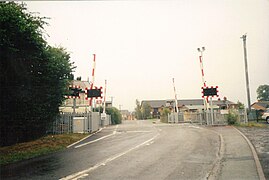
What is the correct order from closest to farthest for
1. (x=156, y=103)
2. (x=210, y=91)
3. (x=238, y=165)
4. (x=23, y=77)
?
(x=238, y=165)
(x=23, y=77)
(x=210, y=91)
(x=156, y=103)

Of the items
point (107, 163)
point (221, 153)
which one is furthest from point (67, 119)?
point (221, 153)

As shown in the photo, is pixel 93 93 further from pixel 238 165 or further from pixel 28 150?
pixel 238 165

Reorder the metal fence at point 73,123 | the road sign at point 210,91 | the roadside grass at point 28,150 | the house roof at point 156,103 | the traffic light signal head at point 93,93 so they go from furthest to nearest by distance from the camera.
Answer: the house roof at point 156,103 < the road sign at point 210,91 < the traffic light signal head at point 93,93 < the metal fence at point 73,123 < the roadside grass at point 28,150

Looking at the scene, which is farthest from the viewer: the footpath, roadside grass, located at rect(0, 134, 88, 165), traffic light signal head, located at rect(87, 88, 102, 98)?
traffic light signal head, located at rect(87, 88, 102, 98)

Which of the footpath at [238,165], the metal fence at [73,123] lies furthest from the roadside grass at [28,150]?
the footpath at [238,165]

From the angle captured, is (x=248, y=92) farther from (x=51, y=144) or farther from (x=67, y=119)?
(x=51, y=144)

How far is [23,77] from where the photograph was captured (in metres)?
12.2

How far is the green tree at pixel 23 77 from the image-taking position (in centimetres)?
1046

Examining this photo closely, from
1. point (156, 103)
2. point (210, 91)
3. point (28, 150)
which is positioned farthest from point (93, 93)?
point (156, 103)

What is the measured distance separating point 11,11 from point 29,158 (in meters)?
6.39

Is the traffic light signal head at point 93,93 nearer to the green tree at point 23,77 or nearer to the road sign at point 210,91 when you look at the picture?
the green tree at point 23,77

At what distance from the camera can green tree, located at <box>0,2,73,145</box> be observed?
34.3 feet

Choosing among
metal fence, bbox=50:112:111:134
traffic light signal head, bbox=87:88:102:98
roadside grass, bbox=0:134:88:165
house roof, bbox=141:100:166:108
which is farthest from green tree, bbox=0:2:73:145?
house roof, bbox=141:100:166:108

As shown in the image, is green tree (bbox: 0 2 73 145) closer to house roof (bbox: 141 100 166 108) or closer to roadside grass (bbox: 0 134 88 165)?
roadside grass (bbox: 0 134 88 165)
